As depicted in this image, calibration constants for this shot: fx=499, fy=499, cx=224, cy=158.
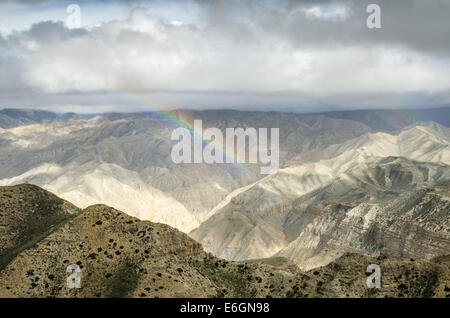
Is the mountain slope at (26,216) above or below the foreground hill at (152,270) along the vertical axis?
above

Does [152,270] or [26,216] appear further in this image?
[26,216]

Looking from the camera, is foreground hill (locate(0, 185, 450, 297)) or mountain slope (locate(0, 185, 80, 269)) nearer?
foreground hill (locate(0, 185, 450, 297))

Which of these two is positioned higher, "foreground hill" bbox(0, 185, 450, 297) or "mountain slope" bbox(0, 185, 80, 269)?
"mountain slope" bbox(0, 185, 80, 269)

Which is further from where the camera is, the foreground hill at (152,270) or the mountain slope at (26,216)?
the mountain slope at (26,216)

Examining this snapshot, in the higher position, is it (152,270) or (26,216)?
(26,216)
